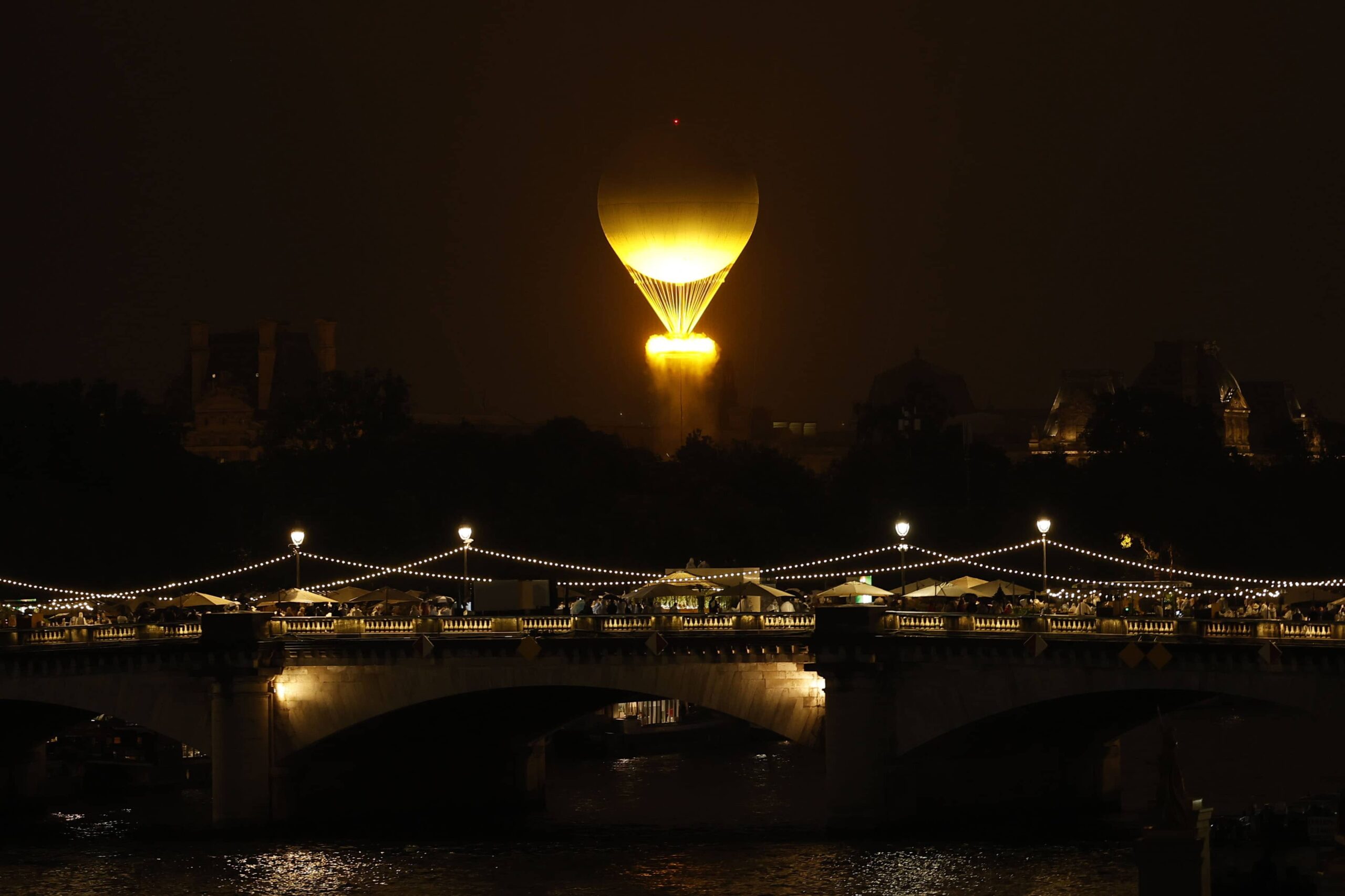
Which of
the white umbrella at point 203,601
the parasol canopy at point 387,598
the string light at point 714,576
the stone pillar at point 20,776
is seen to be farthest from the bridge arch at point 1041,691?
the stone pillar at point 20,776

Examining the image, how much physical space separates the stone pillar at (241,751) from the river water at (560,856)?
1.00 metres

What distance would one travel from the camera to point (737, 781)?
94.8m

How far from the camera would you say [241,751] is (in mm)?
81000

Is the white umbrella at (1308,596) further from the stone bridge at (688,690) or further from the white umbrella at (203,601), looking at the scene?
the white umbrella at (203,601)

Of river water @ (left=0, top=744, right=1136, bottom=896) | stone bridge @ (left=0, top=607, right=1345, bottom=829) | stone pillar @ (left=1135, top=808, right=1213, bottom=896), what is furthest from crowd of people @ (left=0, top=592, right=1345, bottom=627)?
stone pillar @ (left=1135, top=808, right=1213, bottom=896)

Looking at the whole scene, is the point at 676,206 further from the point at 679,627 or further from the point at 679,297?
the point at 679,627

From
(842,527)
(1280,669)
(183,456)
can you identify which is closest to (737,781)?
(1280,669)

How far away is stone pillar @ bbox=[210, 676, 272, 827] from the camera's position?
8100 cm

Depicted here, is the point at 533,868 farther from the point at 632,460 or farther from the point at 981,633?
the point at 632,460

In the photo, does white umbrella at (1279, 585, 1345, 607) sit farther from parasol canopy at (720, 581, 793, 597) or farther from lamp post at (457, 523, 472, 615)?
lamp post at (457, 523, 472, 615)

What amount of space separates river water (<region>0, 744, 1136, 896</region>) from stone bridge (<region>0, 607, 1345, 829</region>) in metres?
1.77

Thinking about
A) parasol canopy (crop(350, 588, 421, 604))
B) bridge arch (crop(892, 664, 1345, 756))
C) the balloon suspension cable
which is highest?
the balloon suspension cable

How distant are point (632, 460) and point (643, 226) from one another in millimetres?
15405

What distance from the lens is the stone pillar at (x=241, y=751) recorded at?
3189 inches
